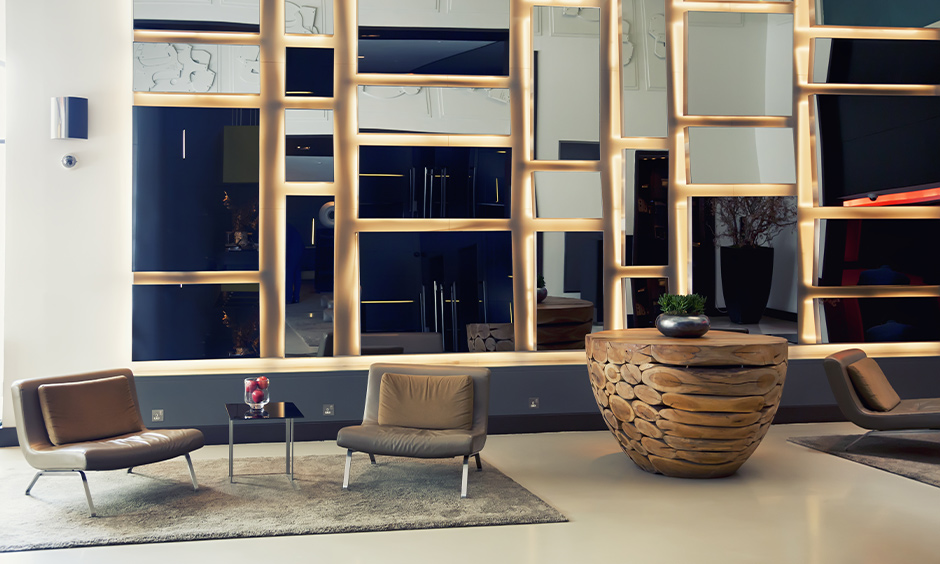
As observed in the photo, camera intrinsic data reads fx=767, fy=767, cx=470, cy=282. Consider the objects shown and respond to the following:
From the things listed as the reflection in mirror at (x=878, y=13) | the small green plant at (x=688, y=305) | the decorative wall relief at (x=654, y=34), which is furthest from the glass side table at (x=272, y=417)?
the reflection in mirror at (x=878, y=13)

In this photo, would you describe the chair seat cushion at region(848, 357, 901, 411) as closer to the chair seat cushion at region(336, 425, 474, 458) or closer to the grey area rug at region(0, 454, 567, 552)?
the grey area rug at region(0, 454, 567, 552)

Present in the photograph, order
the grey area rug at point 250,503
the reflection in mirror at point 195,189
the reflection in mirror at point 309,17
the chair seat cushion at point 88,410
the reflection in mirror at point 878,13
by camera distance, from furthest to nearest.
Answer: the reflection in mirror at point 878,13
the reflection in mirror at point 309,17
the reflection in mirror at point 195,189
the chair seat cushion at point 88,410
the grey area rug at point 250,503

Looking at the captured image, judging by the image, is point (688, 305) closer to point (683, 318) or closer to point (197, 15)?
point (683, 318)

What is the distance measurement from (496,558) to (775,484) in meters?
2.04

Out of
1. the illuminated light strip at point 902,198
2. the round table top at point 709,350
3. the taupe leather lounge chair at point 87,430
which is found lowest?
the taupe leather lounge chair at point 87,430

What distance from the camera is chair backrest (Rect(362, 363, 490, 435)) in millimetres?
4699

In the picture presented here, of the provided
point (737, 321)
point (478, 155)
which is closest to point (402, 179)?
point (478, 155)

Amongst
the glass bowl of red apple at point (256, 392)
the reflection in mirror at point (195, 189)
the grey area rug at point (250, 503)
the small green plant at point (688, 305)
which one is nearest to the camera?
the grey area rug at point (250, 503)

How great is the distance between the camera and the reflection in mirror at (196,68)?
5551 millimetres

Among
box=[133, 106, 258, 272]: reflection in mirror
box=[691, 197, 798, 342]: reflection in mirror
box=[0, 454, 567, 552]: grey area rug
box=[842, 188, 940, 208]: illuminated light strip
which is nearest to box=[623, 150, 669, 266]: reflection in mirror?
box=[691, 197, 798, 342]: reflection in mirror

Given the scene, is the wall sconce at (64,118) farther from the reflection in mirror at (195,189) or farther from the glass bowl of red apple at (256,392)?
the glass bowl of red apple at (256,392)

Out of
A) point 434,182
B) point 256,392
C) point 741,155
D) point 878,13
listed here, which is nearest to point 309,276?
point 434,182

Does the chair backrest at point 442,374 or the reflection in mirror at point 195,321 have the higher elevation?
the reflection in mirror at point 195,321

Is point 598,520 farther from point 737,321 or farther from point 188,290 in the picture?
point 188,290
